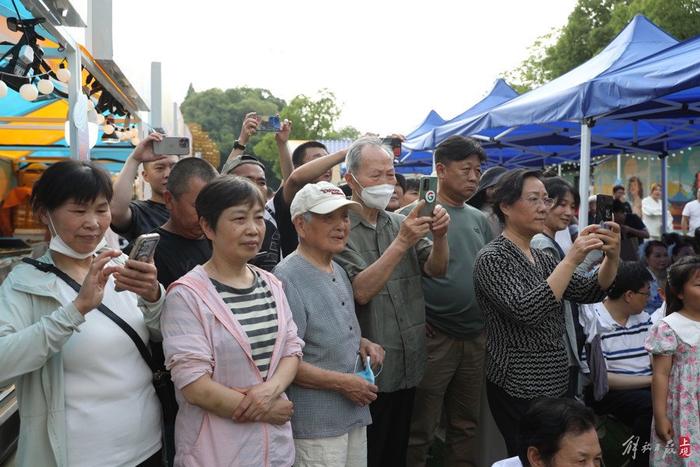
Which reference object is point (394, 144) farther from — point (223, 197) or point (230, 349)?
point (230, 349)

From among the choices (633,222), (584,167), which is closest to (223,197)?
(584,167)

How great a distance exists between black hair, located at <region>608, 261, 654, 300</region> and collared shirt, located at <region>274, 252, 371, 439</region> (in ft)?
7.51

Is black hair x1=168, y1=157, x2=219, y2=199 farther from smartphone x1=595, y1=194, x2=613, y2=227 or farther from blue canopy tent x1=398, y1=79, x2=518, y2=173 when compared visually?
blue canopy tent x1=398, y1=79, x2=518, y2=173

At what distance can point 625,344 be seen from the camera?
162 inches

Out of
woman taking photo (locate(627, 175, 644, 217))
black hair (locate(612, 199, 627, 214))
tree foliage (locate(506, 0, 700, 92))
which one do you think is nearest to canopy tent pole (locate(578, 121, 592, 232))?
black hair (locate(612, 199, 627, 214))

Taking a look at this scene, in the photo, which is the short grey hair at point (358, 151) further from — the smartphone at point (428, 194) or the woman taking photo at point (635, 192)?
the woman taking photo at point (635, 192)

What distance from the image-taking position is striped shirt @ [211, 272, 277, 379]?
6.88 feet

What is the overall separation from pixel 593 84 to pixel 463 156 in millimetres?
2329

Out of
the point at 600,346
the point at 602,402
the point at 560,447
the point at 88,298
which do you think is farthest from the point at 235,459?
the point at 602,402

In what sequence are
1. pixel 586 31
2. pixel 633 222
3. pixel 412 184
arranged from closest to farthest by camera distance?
pixel 412 184
pixel 633 222
pixel 586 31

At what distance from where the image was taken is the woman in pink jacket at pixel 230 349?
197 cm

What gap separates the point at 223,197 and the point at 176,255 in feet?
2.28

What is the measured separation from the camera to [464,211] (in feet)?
12.0

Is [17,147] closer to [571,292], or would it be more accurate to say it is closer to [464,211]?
[464,211]
